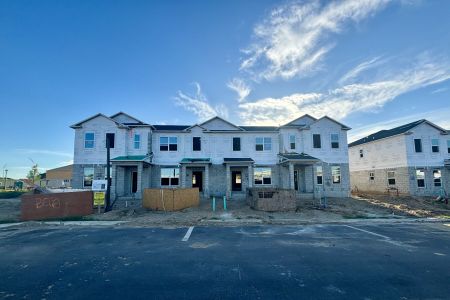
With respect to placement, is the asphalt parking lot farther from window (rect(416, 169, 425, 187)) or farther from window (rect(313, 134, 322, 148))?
window (rect(416, 169, 425, 187))

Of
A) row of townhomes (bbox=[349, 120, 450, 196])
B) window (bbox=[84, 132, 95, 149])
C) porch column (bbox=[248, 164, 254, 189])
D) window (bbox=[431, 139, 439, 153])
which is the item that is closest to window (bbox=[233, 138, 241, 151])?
porch column (bbox=[248, 164, 254, 189])

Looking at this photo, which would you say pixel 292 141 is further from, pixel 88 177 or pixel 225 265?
pixel 88 177

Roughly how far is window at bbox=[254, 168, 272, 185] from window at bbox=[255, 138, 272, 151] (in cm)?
227

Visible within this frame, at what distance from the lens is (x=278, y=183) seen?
24.9 m

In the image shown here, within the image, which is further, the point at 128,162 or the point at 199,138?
the point at 199,138

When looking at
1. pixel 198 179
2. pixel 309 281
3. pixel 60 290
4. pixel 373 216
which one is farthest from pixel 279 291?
pixel 198 179

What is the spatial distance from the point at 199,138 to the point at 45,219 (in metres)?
14.5

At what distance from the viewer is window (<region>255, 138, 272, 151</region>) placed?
25.4 m

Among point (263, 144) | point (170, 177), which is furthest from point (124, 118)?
point (263, 144)

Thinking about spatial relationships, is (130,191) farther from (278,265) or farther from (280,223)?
(278,265)

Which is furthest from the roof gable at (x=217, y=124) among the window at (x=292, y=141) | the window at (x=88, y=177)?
the window at (x=88, y=177)

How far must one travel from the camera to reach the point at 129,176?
24312 millimetres

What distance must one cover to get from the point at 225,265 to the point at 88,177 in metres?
21.5

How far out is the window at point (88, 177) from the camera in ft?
76.4
